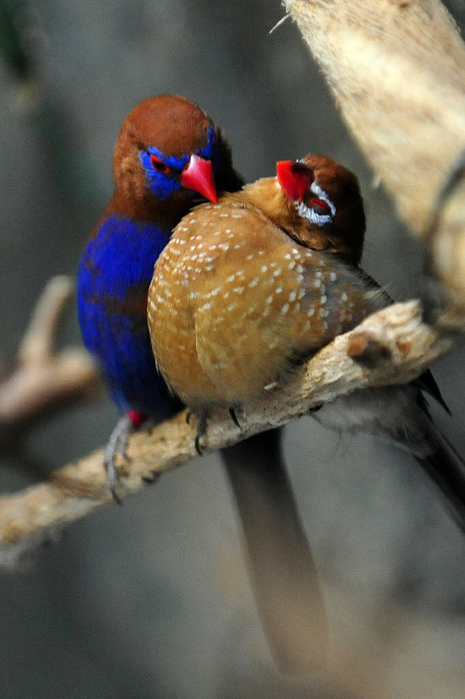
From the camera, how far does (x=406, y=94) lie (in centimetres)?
89

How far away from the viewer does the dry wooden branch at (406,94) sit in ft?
2.66

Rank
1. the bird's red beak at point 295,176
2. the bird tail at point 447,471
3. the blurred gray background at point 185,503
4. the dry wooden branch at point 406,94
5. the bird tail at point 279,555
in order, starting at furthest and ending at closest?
the blurred gray background at point 185,503 < the bird tail at point 279,555 < the bird tail at point 447,471 < the bird's red beak at point 295,176 < the dry wooden branch at point 406,94

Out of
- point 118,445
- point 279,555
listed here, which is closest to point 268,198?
point 118,445

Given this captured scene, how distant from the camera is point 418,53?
97 cm

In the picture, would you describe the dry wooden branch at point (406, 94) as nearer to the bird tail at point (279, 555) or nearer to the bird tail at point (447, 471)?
the bird tail at point (447, 471)

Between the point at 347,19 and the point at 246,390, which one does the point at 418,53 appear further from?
the point at 246,390

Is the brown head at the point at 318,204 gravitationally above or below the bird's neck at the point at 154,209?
below

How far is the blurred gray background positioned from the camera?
175 centimetres

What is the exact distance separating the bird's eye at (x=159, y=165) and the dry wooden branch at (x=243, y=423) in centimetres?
37

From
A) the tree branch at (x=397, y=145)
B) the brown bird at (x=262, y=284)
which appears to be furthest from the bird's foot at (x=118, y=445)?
the brown bird at (x=262, y=284)

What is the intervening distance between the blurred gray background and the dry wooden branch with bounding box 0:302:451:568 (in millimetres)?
397

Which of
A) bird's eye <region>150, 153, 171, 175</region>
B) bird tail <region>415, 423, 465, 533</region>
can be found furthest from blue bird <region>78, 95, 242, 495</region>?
bird tail <region>415, 423, 465, 533</region>

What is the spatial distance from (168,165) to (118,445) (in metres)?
0.61

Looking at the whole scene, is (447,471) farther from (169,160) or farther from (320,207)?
(169,160)
